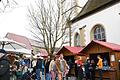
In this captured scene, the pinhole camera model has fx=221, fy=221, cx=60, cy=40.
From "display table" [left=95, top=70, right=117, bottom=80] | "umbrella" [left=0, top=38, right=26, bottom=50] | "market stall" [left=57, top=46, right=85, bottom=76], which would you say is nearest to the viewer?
"umbrella" [left=0, top=38, right=26, bottom=50]

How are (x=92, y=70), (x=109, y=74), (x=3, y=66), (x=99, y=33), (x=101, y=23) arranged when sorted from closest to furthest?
(x=3, y=66), (x=109, y=74), (x=92, y=70), (x=101, y=23), (x=99, y=33)

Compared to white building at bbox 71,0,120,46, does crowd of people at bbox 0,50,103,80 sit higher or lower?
lower

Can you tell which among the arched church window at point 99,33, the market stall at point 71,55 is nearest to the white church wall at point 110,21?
the arched church window at point 99,33

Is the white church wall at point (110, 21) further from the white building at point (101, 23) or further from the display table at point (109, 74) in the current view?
the display table at point (109, 74)

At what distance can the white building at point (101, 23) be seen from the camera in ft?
68.2

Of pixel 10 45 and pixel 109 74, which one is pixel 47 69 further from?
pixel 109 74

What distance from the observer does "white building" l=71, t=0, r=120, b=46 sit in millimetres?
20797

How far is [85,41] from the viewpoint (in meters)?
26.1

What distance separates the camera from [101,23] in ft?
75.3

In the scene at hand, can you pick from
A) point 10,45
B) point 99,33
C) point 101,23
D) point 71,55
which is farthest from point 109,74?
point 99,33

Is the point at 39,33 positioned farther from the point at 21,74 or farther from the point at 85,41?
the point at 21,74

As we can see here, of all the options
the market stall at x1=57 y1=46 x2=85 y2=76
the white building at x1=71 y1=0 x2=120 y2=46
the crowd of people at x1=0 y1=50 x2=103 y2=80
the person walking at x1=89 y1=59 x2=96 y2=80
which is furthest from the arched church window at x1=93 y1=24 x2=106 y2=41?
the crowd of people at x1=0 y1=50 x2=103 y2=80

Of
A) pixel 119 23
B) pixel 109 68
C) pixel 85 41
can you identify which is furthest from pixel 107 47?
pixel 85 41

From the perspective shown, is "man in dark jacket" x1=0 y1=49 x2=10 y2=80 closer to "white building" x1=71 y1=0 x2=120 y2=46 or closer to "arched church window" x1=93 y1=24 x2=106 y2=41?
"white building" x1=71 y1=0 x2=120 y2=46
